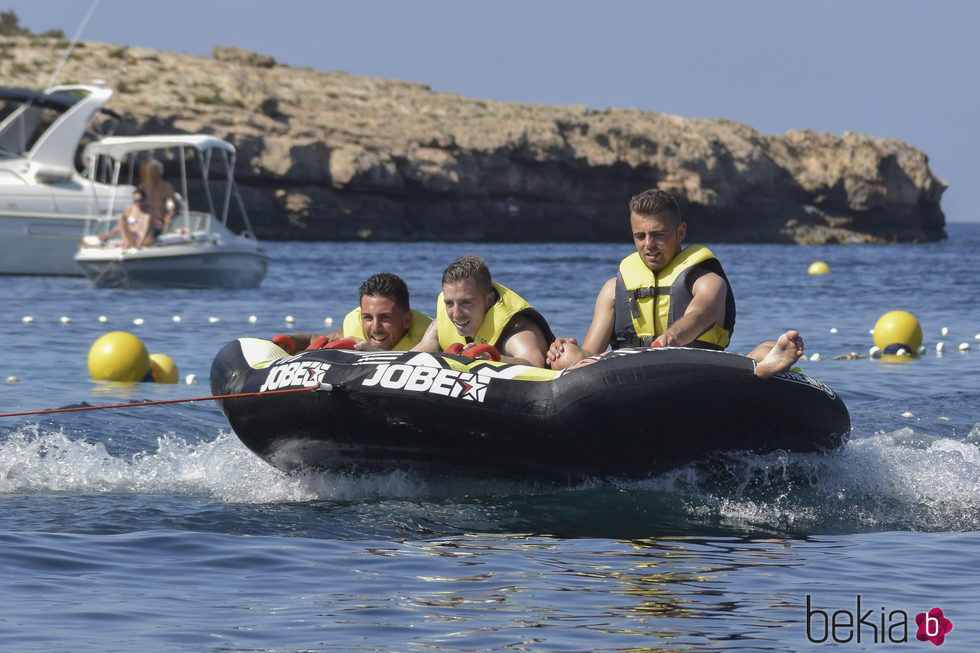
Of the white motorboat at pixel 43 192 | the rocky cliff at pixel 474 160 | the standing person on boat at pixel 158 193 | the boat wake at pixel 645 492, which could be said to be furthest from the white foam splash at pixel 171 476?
the rocky cliff at pixel 474 160

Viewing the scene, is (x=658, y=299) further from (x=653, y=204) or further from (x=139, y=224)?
(x=139, y=224)

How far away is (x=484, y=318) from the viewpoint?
724 centimetres

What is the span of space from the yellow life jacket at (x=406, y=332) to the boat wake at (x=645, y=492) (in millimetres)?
817

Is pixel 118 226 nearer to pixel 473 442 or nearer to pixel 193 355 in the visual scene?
pixel 193 355

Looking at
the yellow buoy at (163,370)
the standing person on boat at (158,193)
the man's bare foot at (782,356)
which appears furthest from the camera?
the standing person on boat at (158,193)

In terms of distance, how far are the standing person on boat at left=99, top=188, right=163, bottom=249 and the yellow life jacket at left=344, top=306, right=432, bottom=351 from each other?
14.8 m

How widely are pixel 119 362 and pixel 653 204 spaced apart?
680 cm

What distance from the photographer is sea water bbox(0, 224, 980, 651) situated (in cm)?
473

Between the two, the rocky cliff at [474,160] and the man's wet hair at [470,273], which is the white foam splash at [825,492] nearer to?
the man's wet hair at [470,273]

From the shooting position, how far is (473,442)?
22.4 feet

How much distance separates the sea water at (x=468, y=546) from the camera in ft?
15.5

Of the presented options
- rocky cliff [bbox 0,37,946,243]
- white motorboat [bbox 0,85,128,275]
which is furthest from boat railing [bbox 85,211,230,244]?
rocky cliff [bbox 0,37,946,243]

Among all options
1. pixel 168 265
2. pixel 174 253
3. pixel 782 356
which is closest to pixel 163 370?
pixel 782 356

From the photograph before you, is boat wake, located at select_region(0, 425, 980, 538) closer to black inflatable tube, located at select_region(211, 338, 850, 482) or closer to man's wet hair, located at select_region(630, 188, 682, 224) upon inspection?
black inflatable tube, located at select_region(211, 338, 850, 482)
